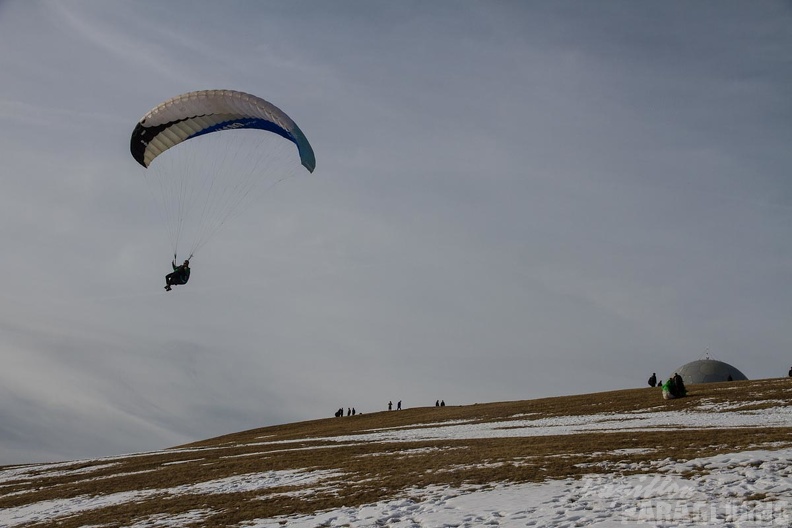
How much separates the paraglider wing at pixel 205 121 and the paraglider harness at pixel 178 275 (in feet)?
19.5

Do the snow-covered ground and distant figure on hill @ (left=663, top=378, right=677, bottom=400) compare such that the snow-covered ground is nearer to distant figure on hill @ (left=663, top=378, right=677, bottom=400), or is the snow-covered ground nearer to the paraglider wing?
the paraglider wing

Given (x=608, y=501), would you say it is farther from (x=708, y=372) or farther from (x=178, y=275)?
(x=708, y=372)

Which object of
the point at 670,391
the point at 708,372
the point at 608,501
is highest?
the point at 708,372

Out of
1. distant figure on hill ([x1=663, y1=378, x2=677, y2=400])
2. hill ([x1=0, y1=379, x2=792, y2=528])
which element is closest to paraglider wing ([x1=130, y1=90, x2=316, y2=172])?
hill ([x1=0, y1=379, x2=792, y2=528])

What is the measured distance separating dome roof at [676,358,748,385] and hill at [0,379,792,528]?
25416mm

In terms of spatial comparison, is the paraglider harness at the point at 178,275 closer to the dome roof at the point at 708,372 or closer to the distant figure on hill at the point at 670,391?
the distant figure on hill at the point at 670,391

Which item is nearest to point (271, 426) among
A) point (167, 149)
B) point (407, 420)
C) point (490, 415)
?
point (407, 420)

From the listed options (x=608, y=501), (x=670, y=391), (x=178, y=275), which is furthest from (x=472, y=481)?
(x=670, y=391)

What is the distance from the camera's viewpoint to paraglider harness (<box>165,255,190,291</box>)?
32.5 meters

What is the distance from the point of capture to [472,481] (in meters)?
16.8

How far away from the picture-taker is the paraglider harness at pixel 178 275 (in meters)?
32.5

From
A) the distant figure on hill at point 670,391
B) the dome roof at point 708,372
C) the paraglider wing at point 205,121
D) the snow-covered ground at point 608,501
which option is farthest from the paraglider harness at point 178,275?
the dome roof at point 708,372

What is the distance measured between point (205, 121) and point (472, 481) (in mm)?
24016

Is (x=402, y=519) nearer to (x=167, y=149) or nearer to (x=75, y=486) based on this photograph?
(x=75, y=486)
